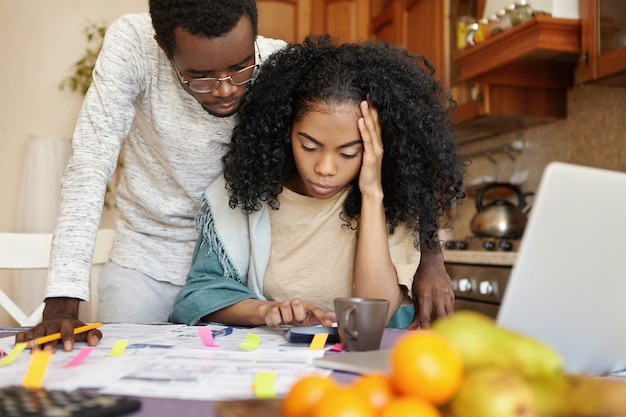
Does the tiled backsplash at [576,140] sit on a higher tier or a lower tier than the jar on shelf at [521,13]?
lower

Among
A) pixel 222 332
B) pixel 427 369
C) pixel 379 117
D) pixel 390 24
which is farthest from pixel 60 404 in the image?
pixel 390 24

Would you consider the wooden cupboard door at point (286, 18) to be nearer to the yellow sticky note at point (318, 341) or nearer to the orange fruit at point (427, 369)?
the yellow sticky note at point (318, 341)

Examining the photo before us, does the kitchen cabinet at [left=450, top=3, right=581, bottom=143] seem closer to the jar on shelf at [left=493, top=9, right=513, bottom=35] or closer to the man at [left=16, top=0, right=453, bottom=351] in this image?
the jar on shelf at [left=493, top=9, right=513, bottom=35]

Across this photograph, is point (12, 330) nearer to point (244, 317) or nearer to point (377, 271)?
point (244, 317)

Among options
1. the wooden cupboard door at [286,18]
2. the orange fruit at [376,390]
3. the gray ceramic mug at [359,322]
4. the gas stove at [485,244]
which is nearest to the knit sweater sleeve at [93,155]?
the gray ceramic mug at [359,322]

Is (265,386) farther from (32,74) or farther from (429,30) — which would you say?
(32,74)

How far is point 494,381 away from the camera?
456 millimetres

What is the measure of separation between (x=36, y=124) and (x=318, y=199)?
268cm

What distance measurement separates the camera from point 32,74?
11.9ft

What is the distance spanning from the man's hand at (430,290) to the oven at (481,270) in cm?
85

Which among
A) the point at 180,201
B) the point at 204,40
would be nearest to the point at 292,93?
the point at 204,40

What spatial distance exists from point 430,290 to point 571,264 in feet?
2.74

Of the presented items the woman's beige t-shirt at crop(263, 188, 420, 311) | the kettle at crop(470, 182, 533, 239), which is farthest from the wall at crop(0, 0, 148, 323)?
the woman's beige t-shirt at crop(263, 188, 420, 311)

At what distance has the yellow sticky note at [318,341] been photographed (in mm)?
929
